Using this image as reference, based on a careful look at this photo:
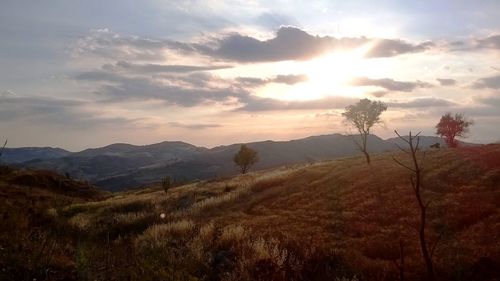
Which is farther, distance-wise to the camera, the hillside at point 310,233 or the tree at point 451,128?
the tree at point 451,128

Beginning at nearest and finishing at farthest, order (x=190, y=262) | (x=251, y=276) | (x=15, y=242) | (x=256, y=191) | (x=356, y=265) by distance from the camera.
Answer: (x=15, y=242)
(x=251, y=276)
(x=190, y=262)
(x=356, y=265)
(x=256, y=191)

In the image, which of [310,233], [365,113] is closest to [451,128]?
[365,113]

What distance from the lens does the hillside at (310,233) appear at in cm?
1364

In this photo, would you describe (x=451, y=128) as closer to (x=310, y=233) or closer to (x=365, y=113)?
(x=365, y=113)

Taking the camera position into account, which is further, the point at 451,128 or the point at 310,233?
the point at 451,128

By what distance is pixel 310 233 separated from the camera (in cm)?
2256

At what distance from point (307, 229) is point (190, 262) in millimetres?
10355

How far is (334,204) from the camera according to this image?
32719 mm

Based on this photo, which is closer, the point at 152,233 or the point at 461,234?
the point at 461,234

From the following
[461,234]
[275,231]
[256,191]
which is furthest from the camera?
[256,191]

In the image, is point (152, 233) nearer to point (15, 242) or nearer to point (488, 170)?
point (15, 242)

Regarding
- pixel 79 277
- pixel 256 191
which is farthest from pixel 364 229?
pixel 256 191

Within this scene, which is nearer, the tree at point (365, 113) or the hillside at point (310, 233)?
the hillside at point (310, 233)

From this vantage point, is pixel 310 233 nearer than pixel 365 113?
Yes
